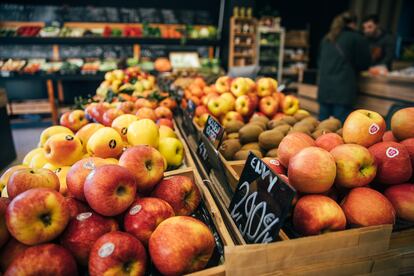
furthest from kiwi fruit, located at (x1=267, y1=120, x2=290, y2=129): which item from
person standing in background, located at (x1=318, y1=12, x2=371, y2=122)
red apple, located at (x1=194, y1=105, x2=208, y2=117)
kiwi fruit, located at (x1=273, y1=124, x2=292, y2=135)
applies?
person standing in background, located at (x1=318, y1=12, x2=371, y2=122)

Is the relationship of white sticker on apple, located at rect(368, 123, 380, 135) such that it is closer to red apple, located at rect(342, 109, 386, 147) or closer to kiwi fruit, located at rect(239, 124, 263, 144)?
red apple, located at rect(342, 109, 386, 147)

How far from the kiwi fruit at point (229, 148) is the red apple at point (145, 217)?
0.73 metres

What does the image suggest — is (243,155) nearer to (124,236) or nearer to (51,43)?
(124,236)

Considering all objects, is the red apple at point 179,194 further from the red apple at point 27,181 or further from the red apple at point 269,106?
the red apple at point 269,106

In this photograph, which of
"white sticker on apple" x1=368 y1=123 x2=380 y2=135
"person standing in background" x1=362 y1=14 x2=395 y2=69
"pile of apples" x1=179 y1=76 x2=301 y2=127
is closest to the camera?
"white sticker on apple" x1=368 y1=123 x2=380 y2=135

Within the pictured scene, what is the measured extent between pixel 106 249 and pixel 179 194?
13.3 inches

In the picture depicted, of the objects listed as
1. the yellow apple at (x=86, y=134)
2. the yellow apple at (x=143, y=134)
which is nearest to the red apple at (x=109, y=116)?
the yellow apple at (x=86, y=134)

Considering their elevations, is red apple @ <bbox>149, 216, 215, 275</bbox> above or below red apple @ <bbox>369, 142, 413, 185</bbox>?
below

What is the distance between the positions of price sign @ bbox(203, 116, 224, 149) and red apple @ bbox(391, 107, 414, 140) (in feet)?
2.46

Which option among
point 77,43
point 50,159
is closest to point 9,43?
point 77,43

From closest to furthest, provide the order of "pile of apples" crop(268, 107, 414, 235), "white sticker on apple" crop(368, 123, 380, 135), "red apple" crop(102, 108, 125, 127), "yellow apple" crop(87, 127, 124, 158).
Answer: "pile of apples" crop(268, 107, 414, 235) → "white sticker on apple" crop(368, 123, 380, 135) → "yellow apple" crop(87, 127, 124, 158) → "red apple" crop(102, 108, 125, 127)

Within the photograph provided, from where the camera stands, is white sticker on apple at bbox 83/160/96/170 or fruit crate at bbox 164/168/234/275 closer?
fruit crate at bbox 164/168/234/275

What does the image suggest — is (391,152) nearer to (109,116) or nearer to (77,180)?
(77,180)

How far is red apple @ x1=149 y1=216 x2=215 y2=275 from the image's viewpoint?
80 centimetres
